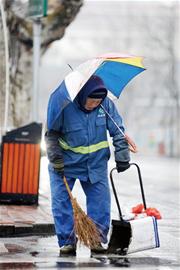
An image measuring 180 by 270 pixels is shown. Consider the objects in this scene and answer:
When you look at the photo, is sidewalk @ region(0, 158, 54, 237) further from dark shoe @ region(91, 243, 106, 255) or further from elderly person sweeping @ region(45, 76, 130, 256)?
dark shoe @ region(91, 243, 106, 255)

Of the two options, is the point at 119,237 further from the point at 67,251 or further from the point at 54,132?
the point at 54,132

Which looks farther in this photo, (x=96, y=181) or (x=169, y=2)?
(x=169, y=2)

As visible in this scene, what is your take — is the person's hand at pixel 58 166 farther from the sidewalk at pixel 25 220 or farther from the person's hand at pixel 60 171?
the sidewalk at pixel 25 220

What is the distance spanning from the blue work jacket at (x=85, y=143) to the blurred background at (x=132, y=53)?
445 inches

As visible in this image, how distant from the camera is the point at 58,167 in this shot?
24.6 feet

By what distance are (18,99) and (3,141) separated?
8.08m

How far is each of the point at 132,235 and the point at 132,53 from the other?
6524cm

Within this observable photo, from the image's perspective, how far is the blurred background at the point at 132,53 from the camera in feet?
62.8

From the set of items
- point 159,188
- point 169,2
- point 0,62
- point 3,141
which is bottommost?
point 159,188

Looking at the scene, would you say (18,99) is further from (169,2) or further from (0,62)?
(169,2)

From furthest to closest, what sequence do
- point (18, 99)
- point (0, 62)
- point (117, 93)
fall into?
point (18, 99), point (0, 62), point (117, 93)

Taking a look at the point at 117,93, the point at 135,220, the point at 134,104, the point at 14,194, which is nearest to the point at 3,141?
the point at 14,194

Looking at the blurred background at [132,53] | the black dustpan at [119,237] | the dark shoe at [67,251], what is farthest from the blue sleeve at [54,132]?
the blurred background at [132,53]

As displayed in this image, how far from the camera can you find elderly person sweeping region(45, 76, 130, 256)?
297 inches
